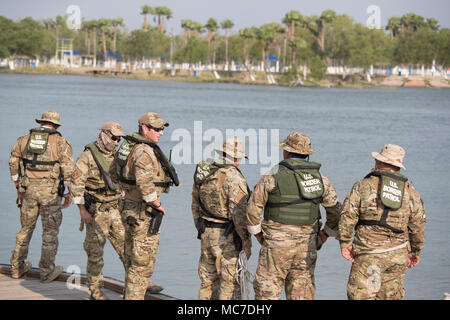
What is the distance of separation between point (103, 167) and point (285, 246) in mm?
2715

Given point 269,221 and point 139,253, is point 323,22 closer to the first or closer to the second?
point 139,253

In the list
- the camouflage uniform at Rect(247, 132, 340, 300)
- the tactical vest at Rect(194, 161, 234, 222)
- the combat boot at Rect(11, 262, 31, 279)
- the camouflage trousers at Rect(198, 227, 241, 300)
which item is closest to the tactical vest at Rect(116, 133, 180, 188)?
the tactical vest at Rect(194, 161, 234, 222)

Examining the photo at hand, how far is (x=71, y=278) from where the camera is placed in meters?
9.91

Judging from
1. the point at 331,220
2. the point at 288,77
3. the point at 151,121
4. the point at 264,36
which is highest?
the point at 264,36

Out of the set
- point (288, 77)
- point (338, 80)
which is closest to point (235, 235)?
point (288, 77)

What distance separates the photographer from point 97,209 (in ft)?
30.4

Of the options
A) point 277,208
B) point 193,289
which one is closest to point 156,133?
point 277,208

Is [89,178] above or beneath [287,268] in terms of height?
above

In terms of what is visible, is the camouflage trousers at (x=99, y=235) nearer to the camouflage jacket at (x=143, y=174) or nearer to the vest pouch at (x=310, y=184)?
the camouflage jacket at (x=143, y=174)

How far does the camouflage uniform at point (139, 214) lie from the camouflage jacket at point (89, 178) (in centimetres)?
83

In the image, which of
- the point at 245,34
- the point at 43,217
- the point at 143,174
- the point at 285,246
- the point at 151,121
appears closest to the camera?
the point at 285,246

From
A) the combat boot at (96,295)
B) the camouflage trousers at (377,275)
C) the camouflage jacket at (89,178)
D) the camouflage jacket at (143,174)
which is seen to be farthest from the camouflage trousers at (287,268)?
the camouflage jacket at (89,178)

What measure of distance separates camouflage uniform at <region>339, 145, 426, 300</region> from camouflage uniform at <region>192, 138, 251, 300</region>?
1.10 metres

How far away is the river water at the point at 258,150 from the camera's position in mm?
16641
